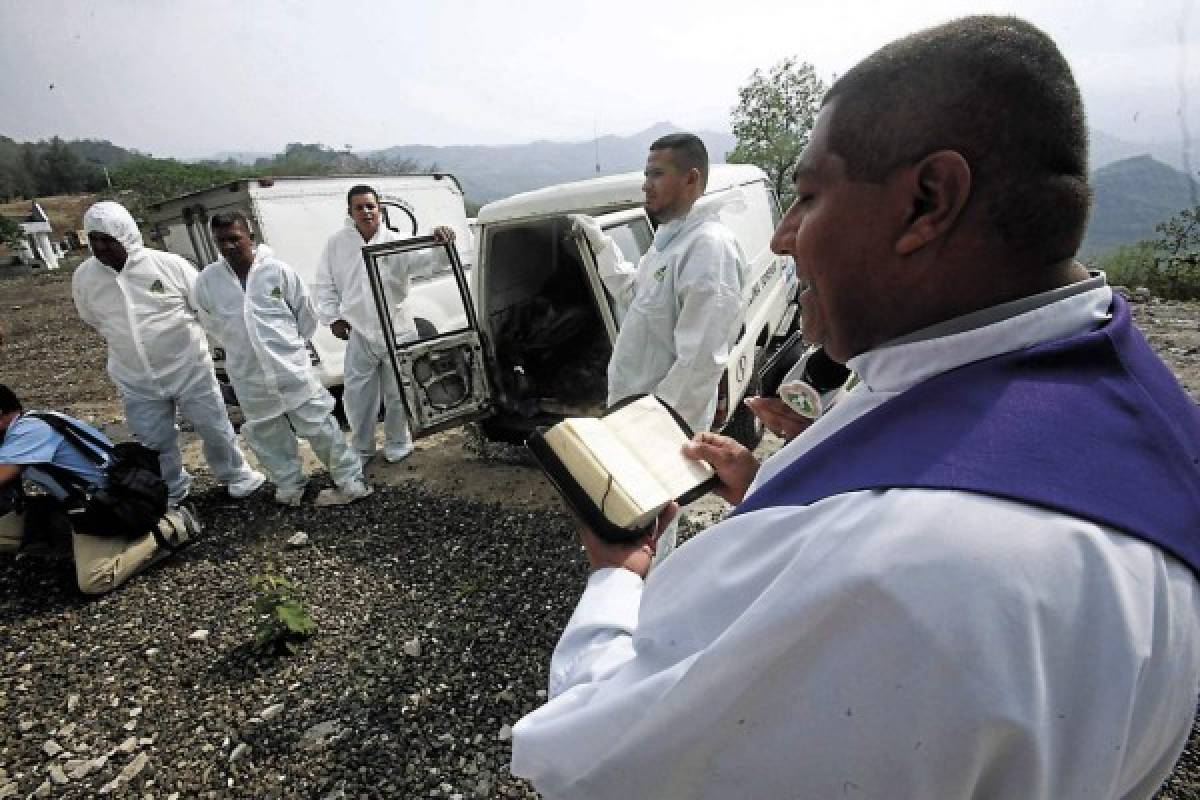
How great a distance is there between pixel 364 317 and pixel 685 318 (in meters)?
2.99

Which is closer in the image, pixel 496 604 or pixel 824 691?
pixel 824 691

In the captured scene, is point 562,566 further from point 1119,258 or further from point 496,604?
point 1119,258

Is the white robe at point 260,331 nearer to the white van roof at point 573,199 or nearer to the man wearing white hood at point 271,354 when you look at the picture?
the man wearing white hood at point 271,354

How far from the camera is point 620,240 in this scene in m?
3.85

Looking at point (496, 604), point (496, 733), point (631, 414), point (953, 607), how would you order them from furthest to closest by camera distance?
point (496, 604) → point (496, 733) → point (631, 414) → point (953, 607)

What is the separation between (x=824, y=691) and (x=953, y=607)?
0.13 m

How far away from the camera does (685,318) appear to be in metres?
2.66

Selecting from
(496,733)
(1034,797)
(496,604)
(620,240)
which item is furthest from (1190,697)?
(620,240)

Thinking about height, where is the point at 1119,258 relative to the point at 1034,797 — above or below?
below

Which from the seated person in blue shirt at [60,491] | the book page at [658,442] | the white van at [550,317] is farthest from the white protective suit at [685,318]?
the seated person in blue shirt at [60,491]

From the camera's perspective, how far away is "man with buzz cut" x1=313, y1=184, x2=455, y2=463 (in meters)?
4.50

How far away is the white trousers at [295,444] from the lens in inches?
167

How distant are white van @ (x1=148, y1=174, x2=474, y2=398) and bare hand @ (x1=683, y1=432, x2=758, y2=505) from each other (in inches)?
166

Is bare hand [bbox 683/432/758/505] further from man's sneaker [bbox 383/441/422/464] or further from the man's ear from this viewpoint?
man's sneaker [bbox 383/441/422/464]
